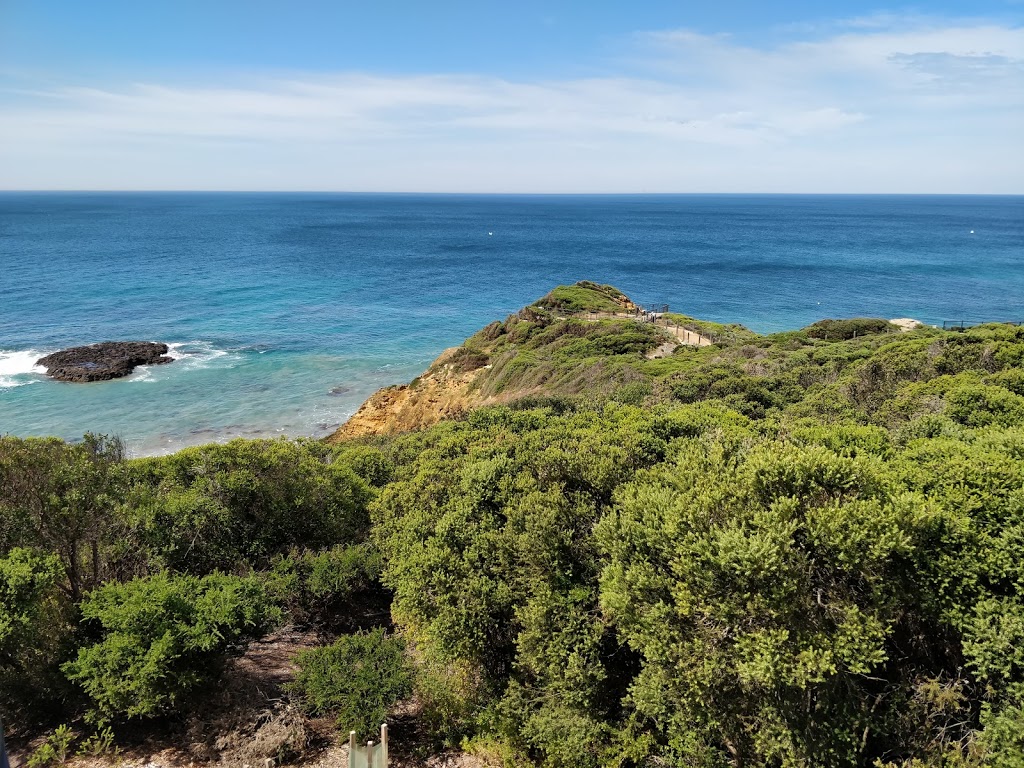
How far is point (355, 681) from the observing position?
30.3 feet

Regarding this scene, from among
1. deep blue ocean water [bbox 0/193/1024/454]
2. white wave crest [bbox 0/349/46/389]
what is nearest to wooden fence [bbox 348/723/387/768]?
deep blue ocean water [bbox 0/193/1024/454]

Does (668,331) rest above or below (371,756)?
above

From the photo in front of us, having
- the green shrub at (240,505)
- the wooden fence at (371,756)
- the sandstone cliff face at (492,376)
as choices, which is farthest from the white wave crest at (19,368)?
the wooden fence at (371,756)

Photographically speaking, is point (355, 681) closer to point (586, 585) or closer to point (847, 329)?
point (586, 585)

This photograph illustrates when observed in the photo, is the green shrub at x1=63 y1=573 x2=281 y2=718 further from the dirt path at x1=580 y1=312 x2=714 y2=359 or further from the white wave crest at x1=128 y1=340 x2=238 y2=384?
the white wave crest at x1=128 y1=340 x2=238 y2=384

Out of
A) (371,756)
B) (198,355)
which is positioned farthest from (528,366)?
(371,756)

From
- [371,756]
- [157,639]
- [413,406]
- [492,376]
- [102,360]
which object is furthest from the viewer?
[102,360]

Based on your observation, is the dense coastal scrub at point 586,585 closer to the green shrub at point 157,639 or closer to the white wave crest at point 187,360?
the green shrub at point 157,639

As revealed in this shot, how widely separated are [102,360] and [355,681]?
43737mm

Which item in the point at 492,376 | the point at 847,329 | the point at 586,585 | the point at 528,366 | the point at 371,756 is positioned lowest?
the point at 492,376

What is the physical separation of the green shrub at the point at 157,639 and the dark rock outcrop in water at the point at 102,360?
125ft

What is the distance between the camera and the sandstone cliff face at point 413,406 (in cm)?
3366

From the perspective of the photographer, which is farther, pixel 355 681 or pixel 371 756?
pixel 355 681

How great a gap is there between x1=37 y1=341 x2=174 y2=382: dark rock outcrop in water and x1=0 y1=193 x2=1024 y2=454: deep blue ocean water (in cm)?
110
